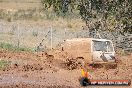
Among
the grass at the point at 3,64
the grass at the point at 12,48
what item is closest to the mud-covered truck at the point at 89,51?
the grass at the point at 3,64

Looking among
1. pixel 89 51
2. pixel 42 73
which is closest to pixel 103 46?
pixel 89 51

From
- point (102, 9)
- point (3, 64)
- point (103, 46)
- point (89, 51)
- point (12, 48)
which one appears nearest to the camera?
point (3, 64)

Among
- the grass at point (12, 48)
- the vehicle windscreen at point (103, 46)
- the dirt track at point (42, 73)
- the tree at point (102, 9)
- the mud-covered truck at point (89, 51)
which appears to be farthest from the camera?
the tree at point (102, 9)

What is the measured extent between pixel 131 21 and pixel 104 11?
2178mm

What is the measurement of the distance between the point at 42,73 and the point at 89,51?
2921 millimetres

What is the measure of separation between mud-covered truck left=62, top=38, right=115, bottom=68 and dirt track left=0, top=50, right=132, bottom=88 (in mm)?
531

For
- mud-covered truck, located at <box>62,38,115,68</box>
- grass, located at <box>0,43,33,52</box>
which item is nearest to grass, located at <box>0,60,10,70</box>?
mud-covered truck, located at <box>62,38,115,68</box>

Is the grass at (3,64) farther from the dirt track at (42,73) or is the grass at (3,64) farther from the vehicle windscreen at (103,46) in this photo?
the vehicle windscreen at (103,46)

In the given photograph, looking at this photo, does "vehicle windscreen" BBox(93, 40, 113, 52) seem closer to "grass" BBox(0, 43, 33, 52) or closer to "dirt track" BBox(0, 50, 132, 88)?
"dirt track" BBox(0, 50, 132, 88)

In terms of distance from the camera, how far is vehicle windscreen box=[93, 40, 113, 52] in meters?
23.6

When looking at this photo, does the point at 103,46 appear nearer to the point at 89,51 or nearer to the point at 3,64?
the point at 89,51

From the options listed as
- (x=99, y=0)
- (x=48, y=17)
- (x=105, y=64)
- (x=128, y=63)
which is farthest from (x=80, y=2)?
(x=48, y=17)

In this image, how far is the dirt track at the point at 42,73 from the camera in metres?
18.8

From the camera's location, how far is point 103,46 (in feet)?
77.8
